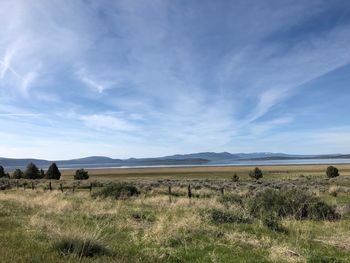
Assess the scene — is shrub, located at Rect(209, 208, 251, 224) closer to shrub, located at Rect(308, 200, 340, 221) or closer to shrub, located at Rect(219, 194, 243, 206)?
shrub, located at Rect(308, 200, 340, 221)

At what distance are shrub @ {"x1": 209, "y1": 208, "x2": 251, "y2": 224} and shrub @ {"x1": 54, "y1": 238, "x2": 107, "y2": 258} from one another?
6.02 m

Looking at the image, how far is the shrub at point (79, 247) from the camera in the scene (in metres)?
7.91

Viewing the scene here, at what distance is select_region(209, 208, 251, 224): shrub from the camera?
13.6 meters

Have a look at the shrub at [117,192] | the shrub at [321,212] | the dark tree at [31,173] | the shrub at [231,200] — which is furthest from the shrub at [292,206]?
the dark tree at [31,173]

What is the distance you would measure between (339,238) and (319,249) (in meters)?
2.02

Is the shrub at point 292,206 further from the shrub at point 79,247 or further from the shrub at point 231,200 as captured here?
the shrub at point 79,247

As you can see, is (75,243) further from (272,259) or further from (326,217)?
(326,217)

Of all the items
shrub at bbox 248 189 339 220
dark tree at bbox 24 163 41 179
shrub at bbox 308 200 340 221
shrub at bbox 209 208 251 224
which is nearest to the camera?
shrub at bbox 209 208 251 224

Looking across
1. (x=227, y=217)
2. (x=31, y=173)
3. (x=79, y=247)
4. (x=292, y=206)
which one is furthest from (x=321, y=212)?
(x=31, y=173)

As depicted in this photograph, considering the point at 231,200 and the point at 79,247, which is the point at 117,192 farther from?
the point at 79,247

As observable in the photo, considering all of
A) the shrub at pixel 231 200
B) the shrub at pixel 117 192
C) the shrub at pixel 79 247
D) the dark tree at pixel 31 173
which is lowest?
the shrub at pixel 231 200

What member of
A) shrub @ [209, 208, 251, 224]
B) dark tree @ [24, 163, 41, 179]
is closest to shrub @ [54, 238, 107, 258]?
shrub @ [209, 208, 251, 224]

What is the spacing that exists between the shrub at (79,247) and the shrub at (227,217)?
602 centimetres

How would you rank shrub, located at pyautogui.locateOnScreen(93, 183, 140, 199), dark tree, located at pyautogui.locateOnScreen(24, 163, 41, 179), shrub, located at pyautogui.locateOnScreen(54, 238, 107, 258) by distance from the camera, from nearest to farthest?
shrub, located at pyautogui.locateOnScreen(54, 238, 107, 258), shrub, located at pyautogui.locateOnScreen(93, 183, 140, 199), dark tree, located at pyautogui.locateOnScreen(24, 163, 41, 179)
